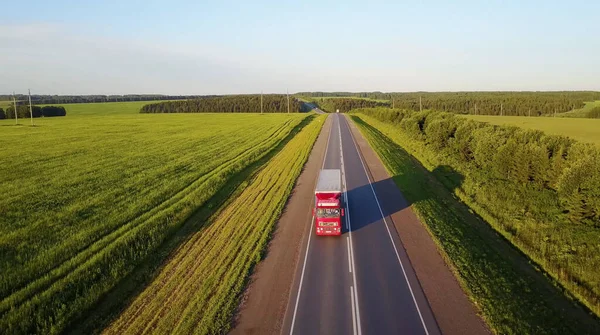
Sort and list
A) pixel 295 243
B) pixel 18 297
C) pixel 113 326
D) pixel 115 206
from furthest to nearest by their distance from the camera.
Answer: pixel 115 206, pixel 295 243, pixel 18 297, pixel 113 326

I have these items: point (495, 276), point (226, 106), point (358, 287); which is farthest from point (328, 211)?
point (226, 106)

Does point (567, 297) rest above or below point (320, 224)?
below

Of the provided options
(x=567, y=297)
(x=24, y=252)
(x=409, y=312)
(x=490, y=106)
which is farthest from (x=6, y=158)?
(x=490, y=106)

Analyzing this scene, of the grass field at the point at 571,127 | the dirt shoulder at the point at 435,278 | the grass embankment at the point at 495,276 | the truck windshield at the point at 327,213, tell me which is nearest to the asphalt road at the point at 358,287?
the dirt shoulder at the point at 435,278

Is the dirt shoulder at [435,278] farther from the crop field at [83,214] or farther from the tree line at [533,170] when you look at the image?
the crop field at [83,214]

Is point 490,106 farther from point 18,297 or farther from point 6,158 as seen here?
point 18,297

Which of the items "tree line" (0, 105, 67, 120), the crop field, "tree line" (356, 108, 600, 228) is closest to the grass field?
"tree line" (356, 108, 600, 228)

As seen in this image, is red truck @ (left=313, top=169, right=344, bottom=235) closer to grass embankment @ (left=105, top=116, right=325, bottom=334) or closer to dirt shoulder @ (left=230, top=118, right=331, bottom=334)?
dirt shoulder @ (left=230, top=118, right=331, bottom=334)

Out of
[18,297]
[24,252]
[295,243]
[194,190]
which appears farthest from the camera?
[194,190]
